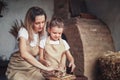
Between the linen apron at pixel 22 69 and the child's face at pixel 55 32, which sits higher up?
the child's face at pixel 55 32

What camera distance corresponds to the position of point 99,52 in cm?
551

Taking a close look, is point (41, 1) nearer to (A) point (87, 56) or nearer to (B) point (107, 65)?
(A) point (87, 56)

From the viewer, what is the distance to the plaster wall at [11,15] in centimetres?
676

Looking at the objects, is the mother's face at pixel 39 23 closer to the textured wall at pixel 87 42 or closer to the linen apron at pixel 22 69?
the linen apron at pixel 22 69

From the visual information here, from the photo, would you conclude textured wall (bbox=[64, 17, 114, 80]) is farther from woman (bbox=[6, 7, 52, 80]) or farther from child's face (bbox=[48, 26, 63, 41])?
woman (bbox=[6, 7, 52, 80])

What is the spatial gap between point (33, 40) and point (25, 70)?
11.1 inches

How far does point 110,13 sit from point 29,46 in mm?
3387

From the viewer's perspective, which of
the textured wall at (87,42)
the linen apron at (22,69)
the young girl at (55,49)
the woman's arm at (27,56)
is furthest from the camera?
the textured wall at (87,42)

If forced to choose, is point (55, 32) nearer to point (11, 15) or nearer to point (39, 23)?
point (39, 23)

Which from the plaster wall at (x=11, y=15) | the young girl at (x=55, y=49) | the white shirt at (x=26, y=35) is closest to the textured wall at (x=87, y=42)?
the plaster wall at (x=11, y=15)

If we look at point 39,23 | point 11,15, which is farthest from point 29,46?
point 11,15

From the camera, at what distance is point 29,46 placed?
253 cm

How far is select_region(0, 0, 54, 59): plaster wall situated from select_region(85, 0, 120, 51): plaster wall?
126cm

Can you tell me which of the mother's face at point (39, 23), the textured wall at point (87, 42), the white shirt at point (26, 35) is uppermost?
the mother's face at point (39, 23)
